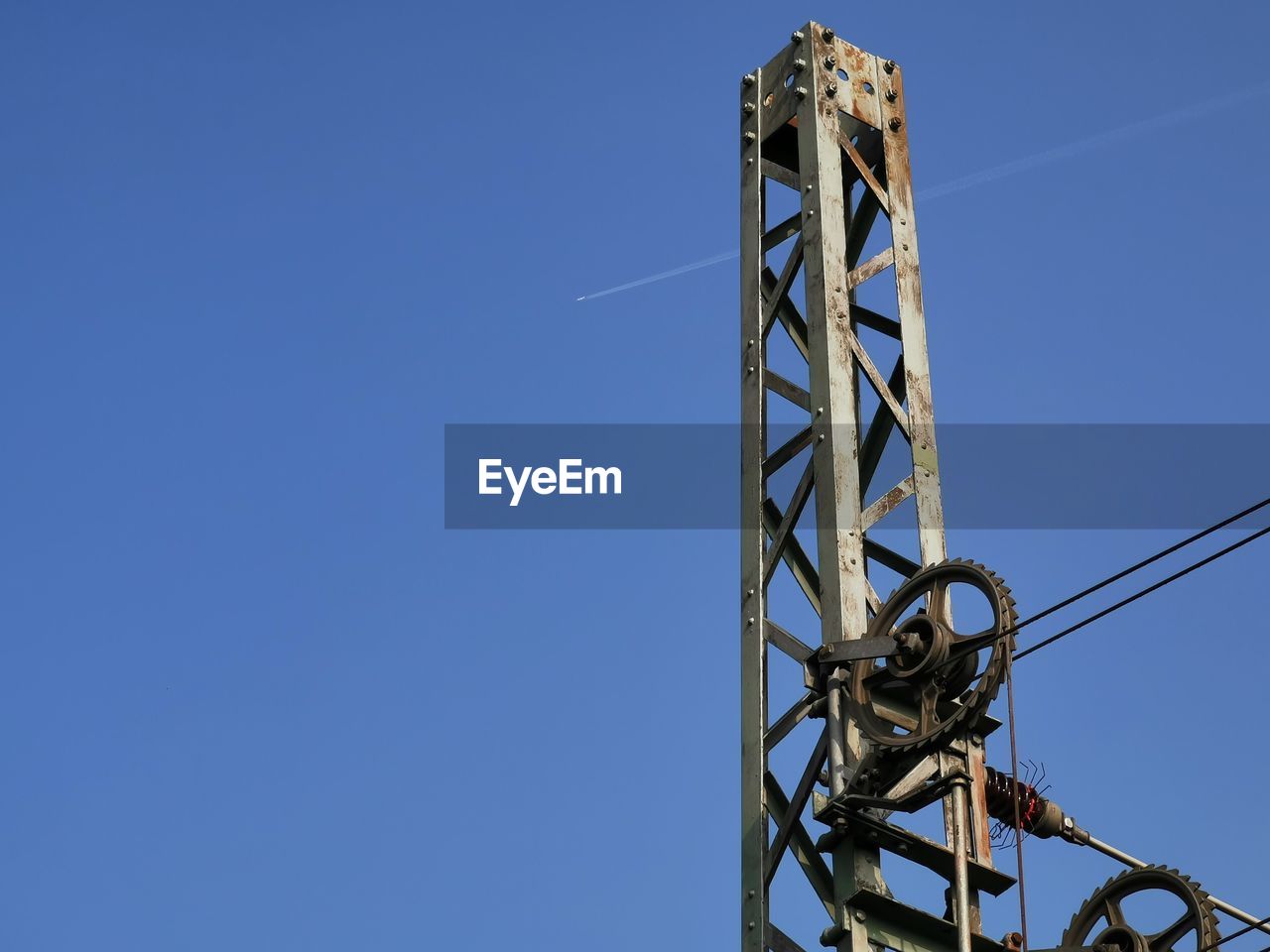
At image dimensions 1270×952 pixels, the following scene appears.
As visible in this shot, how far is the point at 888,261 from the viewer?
447 inches

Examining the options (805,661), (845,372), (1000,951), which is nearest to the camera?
(1000,951)

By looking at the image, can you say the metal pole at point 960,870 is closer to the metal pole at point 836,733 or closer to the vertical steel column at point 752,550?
the metal pole at point 836,733

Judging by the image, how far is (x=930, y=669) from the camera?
943 cm

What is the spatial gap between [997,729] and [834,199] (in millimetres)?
3135

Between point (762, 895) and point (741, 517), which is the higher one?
point (741, 517)

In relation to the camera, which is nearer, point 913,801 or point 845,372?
point 913,801

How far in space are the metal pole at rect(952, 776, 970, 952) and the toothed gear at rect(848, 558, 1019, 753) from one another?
1.06 feet

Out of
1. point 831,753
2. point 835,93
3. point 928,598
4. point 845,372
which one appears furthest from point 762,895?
point 835,93

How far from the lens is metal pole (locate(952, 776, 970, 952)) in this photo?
9.08 metres

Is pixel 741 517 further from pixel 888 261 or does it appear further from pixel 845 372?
pixel 888 261

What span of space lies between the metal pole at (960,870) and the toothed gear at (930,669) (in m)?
0.32

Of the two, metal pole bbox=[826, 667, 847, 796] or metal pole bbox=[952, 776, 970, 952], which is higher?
metal pole bbox=[826, 667, 847, 796]

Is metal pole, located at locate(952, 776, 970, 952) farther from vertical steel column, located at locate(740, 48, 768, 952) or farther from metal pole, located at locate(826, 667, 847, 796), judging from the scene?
vertical steel column, located at locate(740, 48, 768, 952)

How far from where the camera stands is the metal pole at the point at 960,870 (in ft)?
29.8
